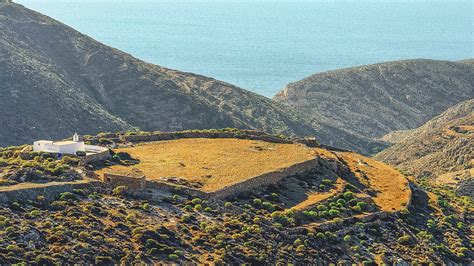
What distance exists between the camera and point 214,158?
238 feet

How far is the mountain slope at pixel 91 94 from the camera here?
141750mm

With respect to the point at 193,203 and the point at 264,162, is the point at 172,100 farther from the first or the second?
the point at 193,203

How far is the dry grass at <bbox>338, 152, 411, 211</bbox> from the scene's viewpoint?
71681 mm

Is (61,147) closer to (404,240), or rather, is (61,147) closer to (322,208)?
(322,208)

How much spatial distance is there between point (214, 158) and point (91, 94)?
98198 mm

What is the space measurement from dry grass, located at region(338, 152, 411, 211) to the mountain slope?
200 feet

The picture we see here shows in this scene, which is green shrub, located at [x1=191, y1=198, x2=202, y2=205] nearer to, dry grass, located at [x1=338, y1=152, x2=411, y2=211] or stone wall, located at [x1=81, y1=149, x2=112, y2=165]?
stone wall, located at [x1=81, y1=149, x2=112, y2=165]

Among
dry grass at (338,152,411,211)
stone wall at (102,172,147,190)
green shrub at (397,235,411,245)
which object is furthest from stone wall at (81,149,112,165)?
green shrub at (397,235,411,245)

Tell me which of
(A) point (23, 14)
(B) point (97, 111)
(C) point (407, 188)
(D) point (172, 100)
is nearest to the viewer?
(C) point (407, 188)

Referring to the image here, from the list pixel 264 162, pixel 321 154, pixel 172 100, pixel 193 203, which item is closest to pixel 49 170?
pixel 193 203

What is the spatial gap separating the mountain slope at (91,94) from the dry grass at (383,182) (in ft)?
200

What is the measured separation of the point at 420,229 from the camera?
68625mm

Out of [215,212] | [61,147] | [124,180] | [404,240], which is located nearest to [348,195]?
[404,240]

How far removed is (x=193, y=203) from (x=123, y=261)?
11.2 m
